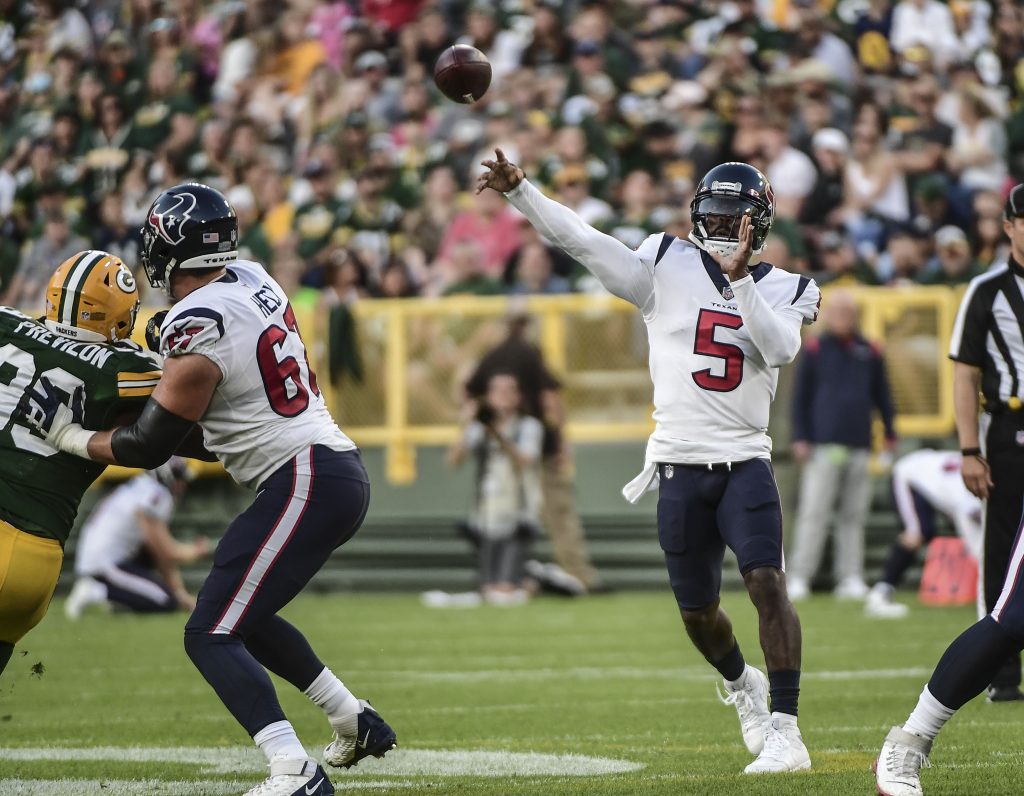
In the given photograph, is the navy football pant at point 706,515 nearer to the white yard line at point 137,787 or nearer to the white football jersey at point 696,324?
the white football jersey at point 696,324

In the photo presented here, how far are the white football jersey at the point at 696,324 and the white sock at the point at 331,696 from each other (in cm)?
129

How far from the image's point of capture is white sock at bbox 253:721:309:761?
4.51 m

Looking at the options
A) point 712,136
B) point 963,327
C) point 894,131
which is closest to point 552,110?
point 712,136

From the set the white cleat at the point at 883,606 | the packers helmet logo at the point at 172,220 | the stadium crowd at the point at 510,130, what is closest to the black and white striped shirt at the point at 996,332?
the packers helmet logo at the point at 172,220

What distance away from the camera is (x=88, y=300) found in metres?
4.87

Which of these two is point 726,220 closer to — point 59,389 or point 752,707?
point 752,707

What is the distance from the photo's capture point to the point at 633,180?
1343cm

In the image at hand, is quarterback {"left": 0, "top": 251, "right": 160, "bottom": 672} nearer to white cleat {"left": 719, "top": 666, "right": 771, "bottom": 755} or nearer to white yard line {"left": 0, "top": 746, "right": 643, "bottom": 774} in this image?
white yard line {"left": 0, "top": 746, "right": 643, "bottom": 774}

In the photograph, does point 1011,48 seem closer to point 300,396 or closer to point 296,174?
point 296,174

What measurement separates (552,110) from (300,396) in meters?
10.7

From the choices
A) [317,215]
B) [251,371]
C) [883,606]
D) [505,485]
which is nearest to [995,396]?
[251,371]

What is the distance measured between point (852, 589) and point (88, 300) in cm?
845

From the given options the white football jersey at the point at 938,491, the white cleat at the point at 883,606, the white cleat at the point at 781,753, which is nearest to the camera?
the white cleat at the point at 781,753

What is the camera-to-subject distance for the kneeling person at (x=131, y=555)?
482 inches
